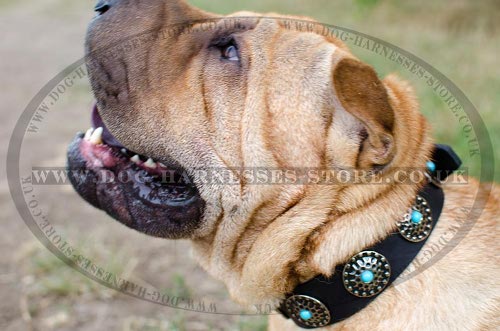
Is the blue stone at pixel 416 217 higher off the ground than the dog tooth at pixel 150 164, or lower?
higher

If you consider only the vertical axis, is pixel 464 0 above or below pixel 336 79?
below

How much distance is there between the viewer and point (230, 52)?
2.34 meters

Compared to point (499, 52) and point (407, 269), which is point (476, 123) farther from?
point (407, 269)

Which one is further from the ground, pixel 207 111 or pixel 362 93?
pixel 362 93

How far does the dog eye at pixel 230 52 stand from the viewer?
2323 mm

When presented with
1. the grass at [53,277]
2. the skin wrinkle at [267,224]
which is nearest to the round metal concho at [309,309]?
the skin wrinkle at [267,224]

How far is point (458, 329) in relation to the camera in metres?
2.05

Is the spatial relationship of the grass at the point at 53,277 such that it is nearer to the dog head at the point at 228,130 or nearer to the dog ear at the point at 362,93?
the dog head at the point at 228,130

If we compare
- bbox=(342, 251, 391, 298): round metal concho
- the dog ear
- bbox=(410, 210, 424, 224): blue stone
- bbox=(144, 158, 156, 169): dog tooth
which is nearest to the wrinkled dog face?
bbox=(144, 158, 156, 169): dog tooth

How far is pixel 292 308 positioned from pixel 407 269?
46 cm

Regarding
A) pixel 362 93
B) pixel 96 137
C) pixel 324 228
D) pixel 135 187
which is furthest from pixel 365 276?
pixel 96 137

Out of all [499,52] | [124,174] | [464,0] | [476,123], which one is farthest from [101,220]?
[464,0]

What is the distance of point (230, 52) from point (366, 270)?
1.03m

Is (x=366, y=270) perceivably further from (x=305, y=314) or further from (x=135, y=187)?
(x=135, y=187)
